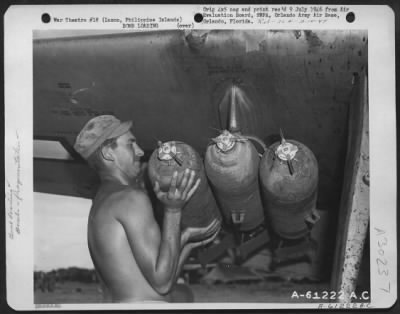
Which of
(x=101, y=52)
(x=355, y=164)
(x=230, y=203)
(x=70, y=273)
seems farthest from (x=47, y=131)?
(x=355, y=164)

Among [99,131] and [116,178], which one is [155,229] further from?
[99,131]

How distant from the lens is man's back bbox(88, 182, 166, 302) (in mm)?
1279

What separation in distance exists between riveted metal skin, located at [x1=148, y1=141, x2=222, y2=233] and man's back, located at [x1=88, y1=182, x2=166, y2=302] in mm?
60

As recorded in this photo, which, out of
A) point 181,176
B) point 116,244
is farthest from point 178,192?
point 116,244

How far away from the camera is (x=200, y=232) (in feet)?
4.29

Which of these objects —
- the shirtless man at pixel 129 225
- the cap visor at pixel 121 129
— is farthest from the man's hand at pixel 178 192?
the cap visor at pixel 121 129

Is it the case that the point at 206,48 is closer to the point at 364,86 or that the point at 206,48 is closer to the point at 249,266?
the point at 364,86

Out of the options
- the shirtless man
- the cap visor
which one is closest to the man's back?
the shirtless man

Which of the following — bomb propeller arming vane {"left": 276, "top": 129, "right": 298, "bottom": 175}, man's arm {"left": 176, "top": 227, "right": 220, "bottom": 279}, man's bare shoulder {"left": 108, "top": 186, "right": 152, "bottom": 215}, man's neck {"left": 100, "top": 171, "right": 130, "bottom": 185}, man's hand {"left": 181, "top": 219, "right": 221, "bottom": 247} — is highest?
bomb propeller arming vane {"left": 276, "top": 129, "right": 298, "bottom": 175}

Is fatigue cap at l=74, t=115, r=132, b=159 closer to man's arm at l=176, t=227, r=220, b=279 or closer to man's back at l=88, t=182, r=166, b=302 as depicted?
man's back at l=88, t=182, r=166, b=302

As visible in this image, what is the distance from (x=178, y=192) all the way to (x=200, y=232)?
10cm

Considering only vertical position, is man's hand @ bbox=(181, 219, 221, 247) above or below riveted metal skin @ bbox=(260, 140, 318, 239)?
below

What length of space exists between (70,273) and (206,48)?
548 millimetres

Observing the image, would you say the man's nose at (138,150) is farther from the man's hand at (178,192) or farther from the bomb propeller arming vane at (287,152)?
the bomb propeller arming vane at (287,152)
